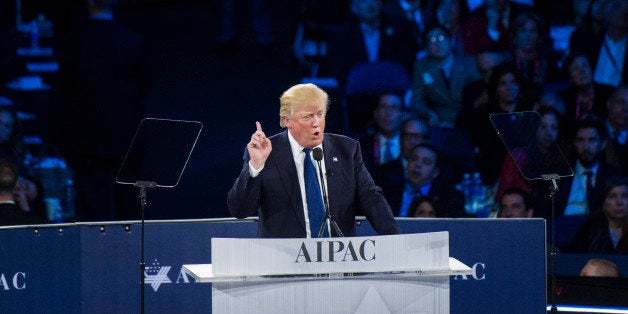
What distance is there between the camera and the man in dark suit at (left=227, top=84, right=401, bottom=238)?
407 centimetres

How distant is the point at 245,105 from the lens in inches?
329

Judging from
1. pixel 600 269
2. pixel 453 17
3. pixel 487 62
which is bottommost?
pixel 600 269

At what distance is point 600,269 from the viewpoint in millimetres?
7324

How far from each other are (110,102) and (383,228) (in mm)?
4540

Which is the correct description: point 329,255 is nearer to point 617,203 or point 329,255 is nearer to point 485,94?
point 617,203

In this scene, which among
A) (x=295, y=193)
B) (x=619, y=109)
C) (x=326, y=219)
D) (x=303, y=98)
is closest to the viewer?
(x=326, y=219)

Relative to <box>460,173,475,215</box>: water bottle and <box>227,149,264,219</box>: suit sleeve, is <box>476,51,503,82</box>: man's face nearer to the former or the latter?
<box>460,173,475,215</box>: water bottle

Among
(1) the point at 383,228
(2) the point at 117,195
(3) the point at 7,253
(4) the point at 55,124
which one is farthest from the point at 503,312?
(4) the point at 55,124

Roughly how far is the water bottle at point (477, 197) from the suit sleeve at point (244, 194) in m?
4.30

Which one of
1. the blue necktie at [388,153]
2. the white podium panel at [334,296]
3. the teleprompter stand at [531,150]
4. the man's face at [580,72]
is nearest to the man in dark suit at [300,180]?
the white podium panel at [334,296]

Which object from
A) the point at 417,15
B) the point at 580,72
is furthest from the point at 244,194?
the point at 580,72

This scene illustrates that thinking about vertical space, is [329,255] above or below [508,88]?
below

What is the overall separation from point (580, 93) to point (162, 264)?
411 centimetres

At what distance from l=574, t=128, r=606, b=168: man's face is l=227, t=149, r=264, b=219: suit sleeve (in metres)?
4.58
